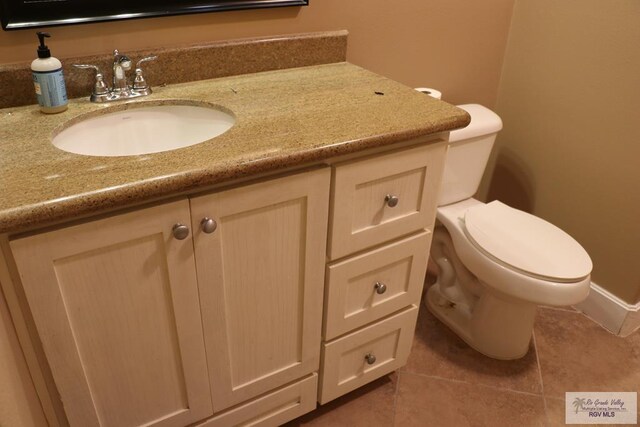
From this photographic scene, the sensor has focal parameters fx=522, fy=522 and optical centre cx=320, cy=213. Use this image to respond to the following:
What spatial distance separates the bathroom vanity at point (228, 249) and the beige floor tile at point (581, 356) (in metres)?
0.64

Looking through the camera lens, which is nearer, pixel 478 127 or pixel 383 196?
pixel 383 196

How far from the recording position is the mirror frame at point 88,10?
1.12m

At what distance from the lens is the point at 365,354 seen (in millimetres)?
1455

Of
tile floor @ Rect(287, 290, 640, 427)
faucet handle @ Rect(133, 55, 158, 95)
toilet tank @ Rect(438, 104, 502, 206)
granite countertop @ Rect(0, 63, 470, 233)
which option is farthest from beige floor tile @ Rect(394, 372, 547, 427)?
faucet handle @ Rect(133, 55, 158, 95)

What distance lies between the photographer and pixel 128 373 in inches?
41.9

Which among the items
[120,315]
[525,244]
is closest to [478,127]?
[525,244]

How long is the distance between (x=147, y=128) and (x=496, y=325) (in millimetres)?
1228

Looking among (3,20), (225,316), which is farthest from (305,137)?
(3,20)

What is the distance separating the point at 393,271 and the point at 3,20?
1.06 metres

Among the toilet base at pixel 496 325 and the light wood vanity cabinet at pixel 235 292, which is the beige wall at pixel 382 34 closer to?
the light wood vanity cabinet at pixel 235 292

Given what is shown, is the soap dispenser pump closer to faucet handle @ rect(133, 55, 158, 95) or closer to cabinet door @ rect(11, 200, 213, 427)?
faucet handle @ rect(133, 55, 158, 95)

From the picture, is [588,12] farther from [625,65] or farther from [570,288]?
[570,288]

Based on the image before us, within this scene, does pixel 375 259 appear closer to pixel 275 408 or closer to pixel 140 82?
pixel 275 408

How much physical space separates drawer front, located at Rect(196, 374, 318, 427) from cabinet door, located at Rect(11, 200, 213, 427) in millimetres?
138
